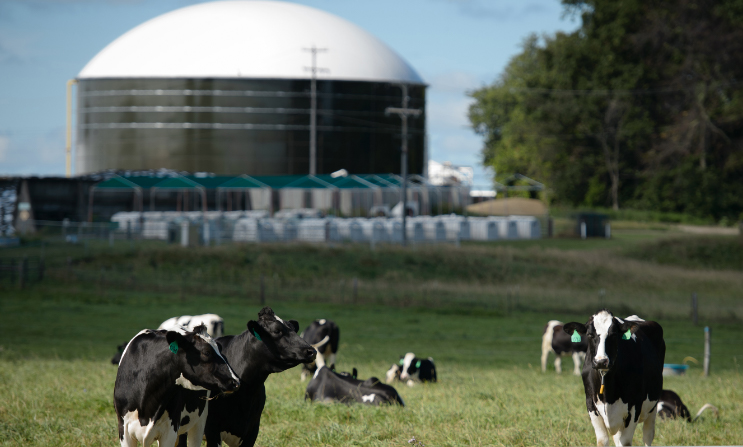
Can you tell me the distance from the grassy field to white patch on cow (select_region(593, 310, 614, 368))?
1508mm

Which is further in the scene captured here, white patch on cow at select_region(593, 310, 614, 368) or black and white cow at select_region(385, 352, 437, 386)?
black and white cow at select_region(385, 352, 437, 386)

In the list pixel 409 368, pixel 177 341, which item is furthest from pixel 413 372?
pixel 177 341

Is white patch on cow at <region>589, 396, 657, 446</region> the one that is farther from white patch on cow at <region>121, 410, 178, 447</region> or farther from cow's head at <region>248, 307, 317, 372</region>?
white patch on cow at <region>121, 410, 178, 447</region>

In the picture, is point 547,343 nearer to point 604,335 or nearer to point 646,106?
point 604,335

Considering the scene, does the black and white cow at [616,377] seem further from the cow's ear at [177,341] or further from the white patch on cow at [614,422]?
the cow's ear at [177,341]

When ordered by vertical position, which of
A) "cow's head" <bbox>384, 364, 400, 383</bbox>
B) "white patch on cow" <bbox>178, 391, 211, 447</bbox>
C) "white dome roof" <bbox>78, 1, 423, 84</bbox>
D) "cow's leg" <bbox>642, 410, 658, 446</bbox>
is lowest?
"cow's head" <bbox>384, 364, 400, 383</bbox>

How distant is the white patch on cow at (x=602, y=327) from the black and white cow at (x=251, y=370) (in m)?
2.45

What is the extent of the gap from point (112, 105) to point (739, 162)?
5073cm

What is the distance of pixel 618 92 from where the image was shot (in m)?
67.9

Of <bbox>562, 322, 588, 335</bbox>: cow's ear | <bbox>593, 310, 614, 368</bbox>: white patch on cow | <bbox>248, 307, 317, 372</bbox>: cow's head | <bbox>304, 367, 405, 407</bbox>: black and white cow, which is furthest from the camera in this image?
<bbox>304, 367, 405, 407</bbox>: black and white cow

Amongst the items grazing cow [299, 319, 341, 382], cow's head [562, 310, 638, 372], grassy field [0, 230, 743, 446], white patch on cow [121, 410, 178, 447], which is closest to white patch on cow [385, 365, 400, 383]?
grassy field [0, 230, 743, 446]

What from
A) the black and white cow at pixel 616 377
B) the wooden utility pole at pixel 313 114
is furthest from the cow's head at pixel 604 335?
the wooden utility pole at pixel 313 114

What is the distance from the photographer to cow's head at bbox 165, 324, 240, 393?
6.13 meters

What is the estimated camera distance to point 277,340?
22.4ft
